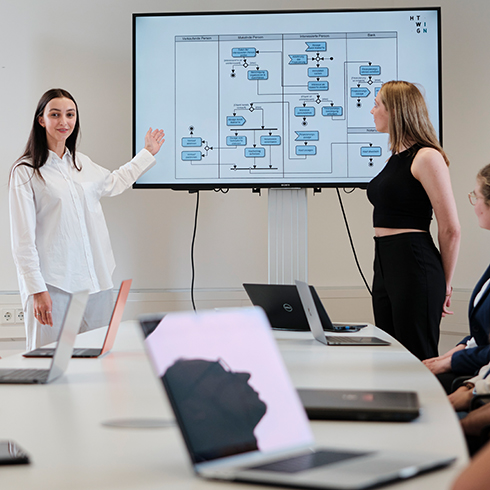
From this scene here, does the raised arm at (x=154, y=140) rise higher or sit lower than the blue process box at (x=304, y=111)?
lower

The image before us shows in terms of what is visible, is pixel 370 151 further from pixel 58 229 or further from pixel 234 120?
pixel 58 229

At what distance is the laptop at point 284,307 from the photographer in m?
1.92

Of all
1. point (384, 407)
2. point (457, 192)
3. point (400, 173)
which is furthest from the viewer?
point (457, 192)

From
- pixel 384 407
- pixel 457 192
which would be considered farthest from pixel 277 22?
pixel 384 407

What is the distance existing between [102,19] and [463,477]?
3.51 metres

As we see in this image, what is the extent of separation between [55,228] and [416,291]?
1.66m

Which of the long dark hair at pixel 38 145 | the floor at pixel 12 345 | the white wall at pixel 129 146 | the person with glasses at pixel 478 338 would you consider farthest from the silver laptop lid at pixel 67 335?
the floor at pixel 12 345

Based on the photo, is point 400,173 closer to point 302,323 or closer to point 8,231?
point 302,323

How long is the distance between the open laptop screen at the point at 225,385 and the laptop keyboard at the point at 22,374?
2.18 ft

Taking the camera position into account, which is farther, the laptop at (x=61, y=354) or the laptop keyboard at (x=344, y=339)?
the laptop keyboard at (x=344, y=339)

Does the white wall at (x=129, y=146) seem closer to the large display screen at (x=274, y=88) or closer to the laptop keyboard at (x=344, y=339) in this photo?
the large display screen at (x=274, y=88)

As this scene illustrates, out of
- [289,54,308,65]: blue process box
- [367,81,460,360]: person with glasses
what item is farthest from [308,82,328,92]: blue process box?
[367,81,460,360]: person with glasses

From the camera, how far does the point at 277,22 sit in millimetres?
2945

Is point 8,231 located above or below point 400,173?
below
